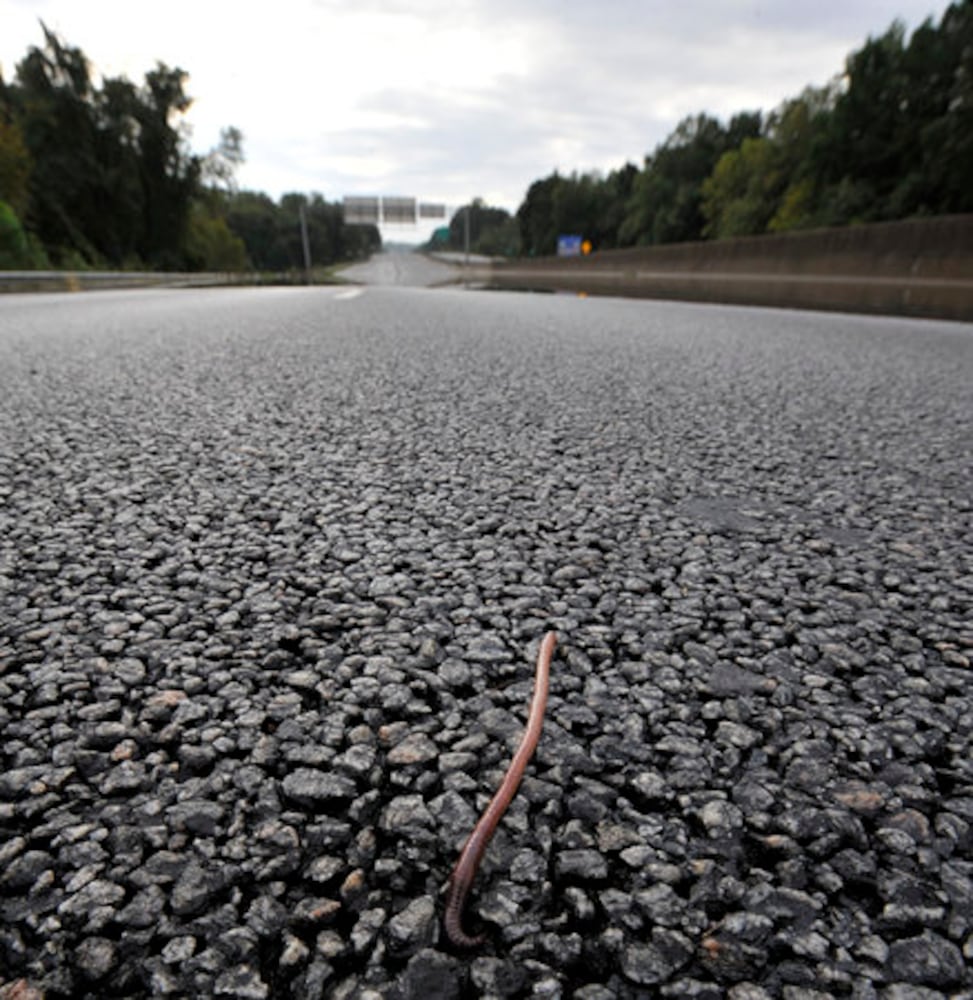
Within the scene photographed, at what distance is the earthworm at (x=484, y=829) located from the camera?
0.90 meters

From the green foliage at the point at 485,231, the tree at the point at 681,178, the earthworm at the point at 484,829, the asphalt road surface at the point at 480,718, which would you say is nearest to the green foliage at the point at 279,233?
the green foliage at the point at 485,231

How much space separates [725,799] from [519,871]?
381 millimetres

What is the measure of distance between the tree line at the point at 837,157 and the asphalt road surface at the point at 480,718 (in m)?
45.4

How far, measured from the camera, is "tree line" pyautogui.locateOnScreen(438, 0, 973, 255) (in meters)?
38.6

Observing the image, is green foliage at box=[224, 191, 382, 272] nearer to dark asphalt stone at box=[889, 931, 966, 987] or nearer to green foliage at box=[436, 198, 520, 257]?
green foliage at box=[436, 198, 520, 257]

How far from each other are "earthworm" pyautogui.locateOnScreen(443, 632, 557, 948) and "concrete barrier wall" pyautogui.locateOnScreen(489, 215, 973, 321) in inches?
464

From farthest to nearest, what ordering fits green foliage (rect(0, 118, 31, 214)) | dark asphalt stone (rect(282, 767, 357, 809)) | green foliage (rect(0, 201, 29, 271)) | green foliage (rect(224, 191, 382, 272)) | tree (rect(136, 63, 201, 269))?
green foliage (rect(224, 191, 382, 272)) → tree (rect(136, 63, 201, 269)) → green foliage (rect(0, 118, 31, 214)) → green foliage (rect(0, 201, 29, 271)) → dark asphalt stone (rect(282, 767, 357, 809))

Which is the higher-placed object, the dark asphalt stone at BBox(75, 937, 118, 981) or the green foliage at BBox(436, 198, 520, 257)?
the dark asphalt stone at BBox(75, 937, 118, 981)

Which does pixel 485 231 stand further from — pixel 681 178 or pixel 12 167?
pixel 12 167

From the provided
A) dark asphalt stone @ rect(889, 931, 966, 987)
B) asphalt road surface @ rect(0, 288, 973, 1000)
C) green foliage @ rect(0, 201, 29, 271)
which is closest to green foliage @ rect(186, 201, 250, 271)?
green foliage @ rect(0, 201, 29, 271)

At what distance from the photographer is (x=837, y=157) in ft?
151

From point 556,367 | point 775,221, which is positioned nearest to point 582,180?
point 775,221

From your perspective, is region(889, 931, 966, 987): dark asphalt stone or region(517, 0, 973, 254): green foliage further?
region(517, 0, 973, 254): green foliage

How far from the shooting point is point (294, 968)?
85 cm
